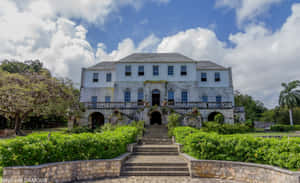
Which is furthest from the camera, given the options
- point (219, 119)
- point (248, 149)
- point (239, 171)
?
point (219, 119)

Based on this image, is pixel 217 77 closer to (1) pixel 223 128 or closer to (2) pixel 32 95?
(1) pixel 223 128

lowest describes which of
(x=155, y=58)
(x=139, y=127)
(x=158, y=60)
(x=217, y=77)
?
(x=139, y=127)

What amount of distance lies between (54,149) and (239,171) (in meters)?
7.03

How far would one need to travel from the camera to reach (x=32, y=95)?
69.2ft

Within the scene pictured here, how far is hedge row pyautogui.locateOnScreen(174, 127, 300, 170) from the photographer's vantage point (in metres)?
6.75

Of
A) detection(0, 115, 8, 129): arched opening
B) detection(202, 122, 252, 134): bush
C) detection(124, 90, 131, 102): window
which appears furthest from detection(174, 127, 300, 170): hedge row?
detection(0, 115, 8, 129): arched opening

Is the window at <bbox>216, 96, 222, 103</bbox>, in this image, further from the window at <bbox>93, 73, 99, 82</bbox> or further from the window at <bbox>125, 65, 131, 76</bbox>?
the window at <bbox>93, 73, 99, 82</bbox>

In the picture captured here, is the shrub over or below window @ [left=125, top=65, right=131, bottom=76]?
below

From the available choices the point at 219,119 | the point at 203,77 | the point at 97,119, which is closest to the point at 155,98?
the point at 203,77

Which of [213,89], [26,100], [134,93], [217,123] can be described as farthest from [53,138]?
[213,89]

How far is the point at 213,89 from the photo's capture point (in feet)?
98.6

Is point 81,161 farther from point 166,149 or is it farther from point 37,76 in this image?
point 37,76

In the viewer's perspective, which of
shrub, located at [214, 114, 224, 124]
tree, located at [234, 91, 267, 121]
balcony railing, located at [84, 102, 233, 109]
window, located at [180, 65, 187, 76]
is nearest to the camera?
shrub, located at [214, 114, 224, 124]

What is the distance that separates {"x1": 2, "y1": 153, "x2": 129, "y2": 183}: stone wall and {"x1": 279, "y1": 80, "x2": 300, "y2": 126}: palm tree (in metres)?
40.4
